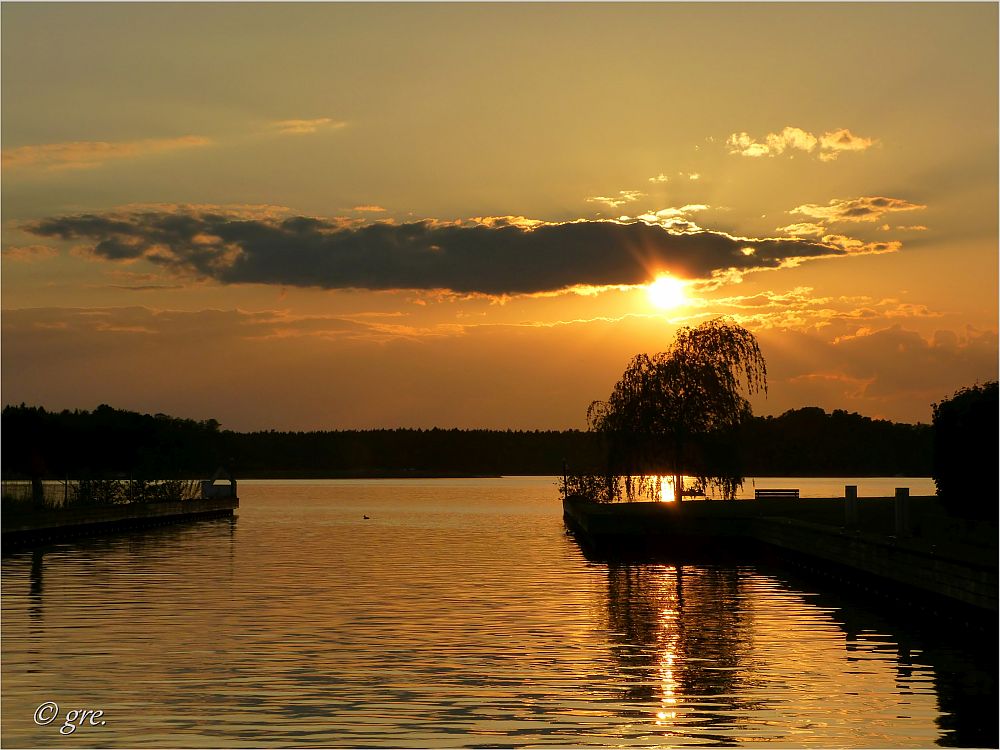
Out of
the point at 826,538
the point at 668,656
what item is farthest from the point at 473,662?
the point at 826,538

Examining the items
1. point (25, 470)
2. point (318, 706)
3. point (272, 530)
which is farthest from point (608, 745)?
point (25, 470)

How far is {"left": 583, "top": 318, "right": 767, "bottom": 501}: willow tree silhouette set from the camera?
7412 centimetres

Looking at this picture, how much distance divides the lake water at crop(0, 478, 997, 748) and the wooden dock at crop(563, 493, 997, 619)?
4.58 feet

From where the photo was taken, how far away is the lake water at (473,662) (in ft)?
62.2

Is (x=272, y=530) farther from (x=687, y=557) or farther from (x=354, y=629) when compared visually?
(x=354, y=629)

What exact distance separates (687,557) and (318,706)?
38853mm

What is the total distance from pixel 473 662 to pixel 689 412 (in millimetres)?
50362

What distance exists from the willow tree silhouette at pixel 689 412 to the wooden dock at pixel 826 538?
3190mm

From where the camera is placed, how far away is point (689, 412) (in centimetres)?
7431

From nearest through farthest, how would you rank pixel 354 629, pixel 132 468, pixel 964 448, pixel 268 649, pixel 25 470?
1. pixel 268 649
2. pixel 354 629
3. pixel 964 448
4. pixel 25 470
5. pixel 132 468

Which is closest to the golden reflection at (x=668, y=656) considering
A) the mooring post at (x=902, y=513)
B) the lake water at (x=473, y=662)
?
the lake water at (x=473, y=662)

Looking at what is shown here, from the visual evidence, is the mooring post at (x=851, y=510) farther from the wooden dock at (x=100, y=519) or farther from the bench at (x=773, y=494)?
the wooden dock at (x=100, y=519)

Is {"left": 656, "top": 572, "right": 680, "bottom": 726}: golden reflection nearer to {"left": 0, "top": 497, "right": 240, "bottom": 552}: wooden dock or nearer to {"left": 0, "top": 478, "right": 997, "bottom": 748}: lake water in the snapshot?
{"left": 0, "top": 478, "right": 997, "bottom": 748}: lake water

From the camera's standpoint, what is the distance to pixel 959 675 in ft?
79.2
